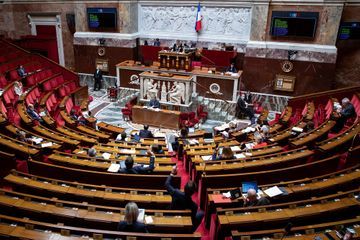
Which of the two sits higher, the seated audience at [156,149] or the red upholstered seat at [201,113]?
the seated audience at [156,149]

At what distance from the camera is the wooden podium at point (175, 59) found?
11508mm

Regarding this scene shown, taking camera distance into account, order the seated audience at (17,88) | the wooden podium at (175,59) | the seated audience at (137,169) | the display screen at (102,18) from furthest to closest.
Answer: the display screen at (102,18), the wooden podium at (175,59), the seated audience at (17,88), the seated audience at (137,169)

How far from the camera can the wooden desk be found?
33.7 ft

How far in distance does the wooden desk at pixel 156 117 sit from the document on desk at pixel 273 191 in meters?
5.81

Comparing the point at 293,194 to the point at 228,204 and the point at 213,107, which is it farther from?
the point at 213,107

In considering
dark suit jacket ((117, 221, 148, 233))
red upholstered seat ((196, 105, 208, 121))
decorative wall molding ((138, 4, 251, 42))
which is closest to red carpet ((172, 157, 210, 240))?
dark suit jacket ((117, 221, 148, 233))

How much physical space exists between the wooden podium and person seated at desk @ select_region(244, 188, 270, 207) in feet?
26.0

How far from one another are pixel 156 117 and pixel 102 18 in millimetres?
6286

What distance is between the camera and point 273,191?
463cm

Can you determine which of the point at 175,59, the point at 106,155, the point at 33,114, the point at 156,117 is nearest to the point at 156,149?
the point at 106,155

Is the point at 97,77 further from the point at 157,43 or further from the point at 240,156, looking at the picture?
the point at 240,156

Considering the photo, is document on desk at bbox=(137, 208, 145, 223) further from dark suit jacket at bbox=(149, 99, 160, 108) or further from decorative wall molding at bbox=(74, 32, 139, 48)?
decorative wall molding at bbox=(74, 32, 139, 48)

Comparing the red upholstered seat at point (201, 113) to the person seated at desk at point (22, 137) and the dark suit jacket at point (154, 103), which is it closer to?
the dark suit jacket at point (154, 103)

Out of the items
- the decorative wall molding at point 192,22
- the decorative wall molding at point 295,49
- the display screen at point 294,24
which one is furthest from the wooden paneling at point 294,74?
the decorative wall molding at point 192,22
